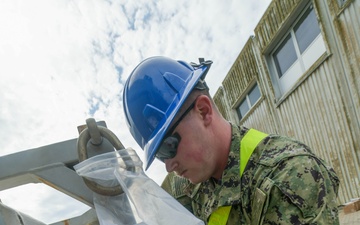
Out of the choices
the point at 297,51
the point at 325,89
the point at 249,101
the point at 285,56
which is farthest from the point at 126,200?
the point at 249,101

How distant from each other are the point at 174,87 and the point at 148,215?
0.70 metres

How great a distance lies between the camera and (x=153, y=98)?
1682 mm

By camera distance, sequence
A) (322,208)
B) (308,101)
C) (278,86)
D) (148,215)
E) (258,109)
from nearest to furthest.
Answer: (148,215) → (322,208) → (308,101) → (278,86) → (258,109)

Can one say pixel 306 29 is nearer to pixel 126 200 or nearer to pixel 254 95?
pixel 254 95

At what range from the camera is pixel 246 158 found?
1.72 m

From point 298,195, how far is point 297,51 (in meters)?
5.91

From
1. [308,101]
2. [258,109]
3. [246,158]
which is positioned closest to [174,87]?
[246,158]

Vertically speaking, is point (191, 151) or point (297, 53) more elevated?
point (297, 53)

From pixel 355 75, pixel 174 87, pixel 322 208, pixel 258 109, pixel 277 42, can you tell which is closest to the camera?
pixel 322 208

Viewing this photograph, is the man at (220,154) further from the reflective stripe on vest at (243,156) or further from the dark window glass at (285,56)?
the dark window glass at (285,56)

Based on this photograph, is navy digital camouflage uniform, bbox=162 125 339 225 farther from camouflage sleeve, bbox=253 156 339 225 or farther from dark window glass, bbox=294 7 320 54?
dark window glass, bbox=294 7 320 54

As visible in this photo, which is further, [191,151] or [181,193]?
[181,193]

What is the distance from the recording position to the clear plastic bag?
1.18m

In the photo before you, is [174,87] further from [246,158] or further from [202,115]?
[246,158]
